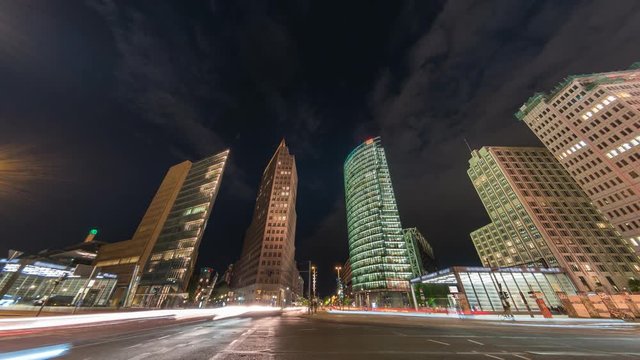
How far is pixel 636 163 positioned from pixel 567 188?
29.1 meters

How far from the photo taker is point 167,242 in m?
87.5

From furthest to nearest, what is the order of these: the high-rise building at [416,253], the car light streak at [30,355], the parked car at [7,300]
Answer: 1. the high-rise building at [416,253]
2. the parked car at [7,300]
3. the car light streak at [30,355]

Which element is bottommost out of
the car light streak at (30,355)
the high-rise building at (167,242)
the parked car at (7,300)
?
the car light streak at (30,355)

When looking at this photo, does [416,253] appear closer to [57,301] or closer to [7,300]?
[57,301]

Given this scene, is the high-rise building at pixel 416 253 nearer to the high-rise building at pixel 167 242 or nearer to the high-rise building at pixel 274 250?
the high-rise building at pixel 274 250

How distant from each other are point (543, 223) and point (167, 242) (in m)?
132

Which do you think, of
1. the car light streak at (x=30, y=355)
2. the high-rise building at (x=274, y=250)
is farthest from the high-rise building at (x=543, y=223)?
the car light streak at (x=30, y=355)

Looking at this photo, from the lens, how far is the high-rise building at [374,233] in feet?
335

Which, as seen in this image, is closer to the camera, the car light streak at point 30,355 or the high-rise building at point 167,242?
the car light streak at point 30,355

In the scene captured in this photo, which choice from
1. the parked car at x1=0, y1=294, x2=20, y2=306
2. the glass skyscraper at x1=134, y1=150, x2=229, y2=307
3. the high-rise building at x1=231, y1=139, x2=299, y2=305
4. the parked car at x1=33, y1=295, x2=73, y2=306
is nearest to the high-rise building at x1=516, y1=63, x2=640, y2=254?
the high-rise building at x1=231, y1=139, x2=299, y2=305

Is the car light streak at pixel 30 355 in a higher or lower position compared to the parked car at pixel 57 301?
lower

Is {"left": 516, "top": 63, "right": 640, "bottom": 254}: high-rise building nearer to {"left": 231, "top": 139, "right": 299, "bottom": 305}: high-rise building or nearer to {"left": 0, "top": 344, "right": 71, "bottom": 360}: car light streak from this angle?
{"left": 0, "top": 344, "right": 71, "bottom": 360}: car light streak

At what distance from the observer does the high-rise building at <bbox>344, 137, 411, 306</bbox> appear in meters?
102

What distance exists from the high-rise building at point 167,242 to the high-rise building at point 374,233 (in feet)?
236
